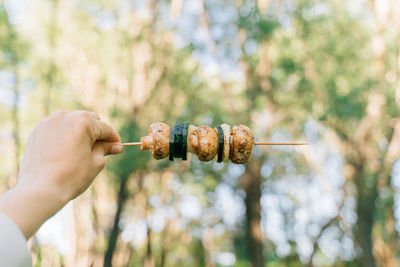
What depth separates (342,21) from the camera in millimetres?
9750

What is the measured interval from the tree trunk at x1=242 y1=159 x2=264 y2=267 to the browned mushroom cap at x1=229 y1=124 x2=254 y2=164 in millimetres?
8490

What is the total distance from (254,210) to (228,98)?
125 inches

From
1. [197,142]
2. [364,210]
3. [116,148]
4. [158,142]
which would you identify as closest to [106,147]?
[116,148]

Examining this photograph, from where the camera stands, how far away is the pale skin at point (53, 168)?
1.05 m

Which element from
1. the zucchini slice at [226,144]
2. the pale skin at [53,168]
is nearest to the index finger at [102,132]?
the pale skin at [53,168]

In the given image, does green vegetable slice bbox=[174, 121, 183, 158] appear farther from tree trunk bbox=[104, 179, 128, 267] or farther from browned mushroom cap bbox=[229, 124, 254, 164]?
tree trunk bbox=[104, 179, 128, 267]

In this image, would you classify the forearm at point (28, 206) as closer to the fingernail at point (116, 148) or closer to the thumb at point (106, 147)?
the thumb at point (106, 147)

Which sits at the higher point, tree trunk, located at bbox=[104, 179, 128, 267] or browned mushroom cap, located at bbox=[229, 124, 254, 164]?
browned mushroom cap, located at bbox=[229, 124, 254, 164]

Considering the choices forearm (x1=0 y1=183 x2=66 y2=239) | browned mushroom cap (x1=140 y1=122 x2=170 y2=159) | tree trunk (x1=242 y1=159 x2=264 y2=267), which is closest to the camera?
forearm (x1=0 y1=183 x2=66 y2=239)

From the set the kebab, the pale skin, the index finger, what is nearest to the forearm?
the pale skin

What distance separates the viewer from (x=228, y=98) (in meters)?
10.8

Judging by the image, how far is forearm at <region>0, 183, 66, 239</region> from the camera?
40.0 inches

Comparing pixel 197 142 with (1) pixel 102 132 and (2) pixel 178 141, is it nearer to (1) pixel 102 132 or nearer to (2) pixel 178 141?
(2) pixel 178 141

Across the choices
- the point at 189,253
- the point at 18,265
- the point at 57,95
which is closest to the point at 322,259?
the point at 189,253
